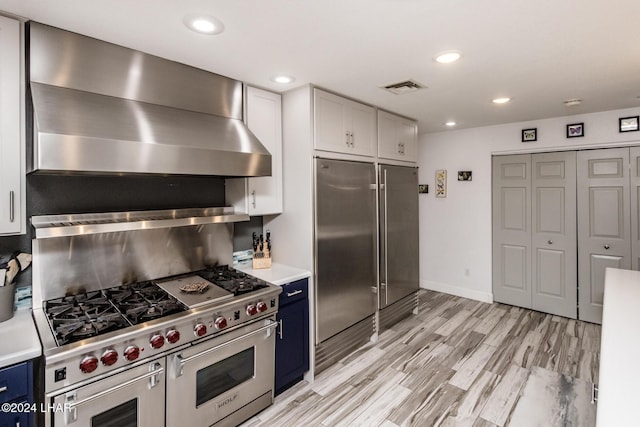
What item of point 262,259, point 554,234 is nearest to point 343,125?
point 262,259

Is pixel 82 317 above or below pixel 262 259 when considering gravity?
below

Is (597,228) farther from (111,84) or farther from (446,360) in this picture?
(111,84)

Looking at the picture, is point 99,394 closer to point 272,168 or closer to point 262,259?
point 262,259

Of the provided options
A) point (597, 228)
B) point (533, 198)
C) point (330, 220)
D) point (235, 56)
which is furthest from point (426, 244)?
point (235, 56)

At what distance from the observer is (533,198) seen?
4.03m

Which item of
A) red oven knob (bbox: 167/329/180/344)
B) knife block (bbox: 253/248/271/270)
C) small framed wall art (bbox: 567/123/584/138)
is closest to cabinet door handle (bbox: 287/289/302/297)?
knife block (bbox: 253/248/271/270)

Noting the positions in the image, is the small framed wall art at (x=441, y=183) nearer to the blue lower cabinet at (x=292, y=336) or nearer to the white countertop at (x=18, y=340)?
the blue lower cabinet at (x=292, y=336)

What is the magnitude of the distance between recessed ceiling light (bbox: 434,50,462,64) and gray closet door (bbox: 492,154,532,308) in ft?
8.52

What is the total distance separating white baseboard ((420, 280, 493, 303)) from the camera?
4441 millimetres

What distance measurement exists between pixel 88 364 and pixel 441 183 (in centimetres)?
445

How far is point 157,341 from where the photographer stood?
169cm

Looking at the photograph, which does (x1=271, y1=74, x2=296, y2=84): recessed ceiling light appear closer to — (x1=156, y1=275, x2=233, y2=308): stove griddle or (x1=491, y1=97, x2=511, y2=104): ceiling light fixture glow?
(x1=156, y1=275, x2=233, y2=308): stove griddle

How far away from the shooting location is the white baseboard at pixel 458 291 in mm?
4441

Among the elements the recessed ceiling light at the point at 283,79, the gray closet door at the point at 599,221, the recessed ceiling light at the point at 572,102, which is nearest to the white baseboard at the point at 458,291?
the gray closet door at the point at 599,221
